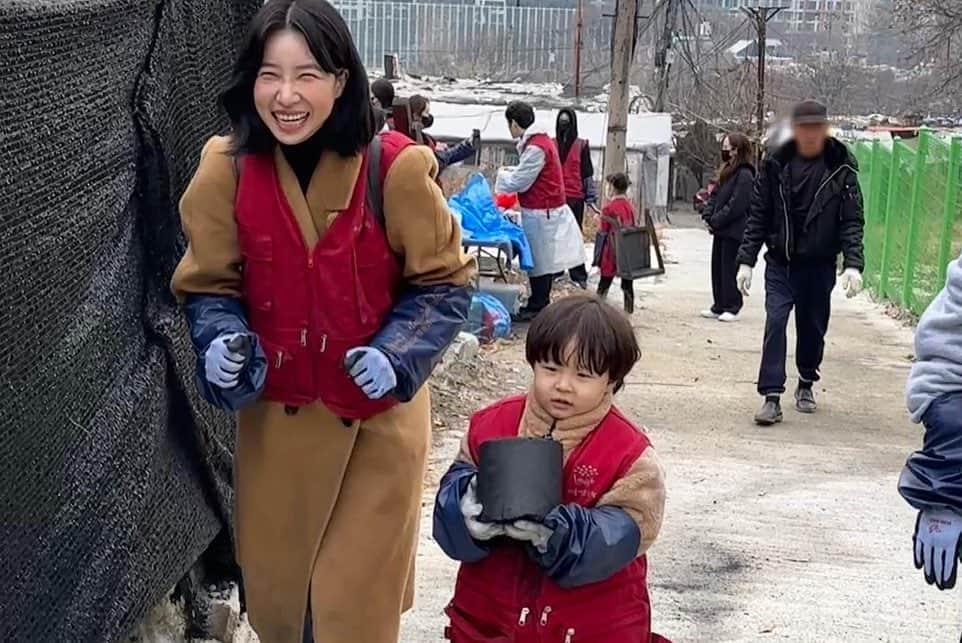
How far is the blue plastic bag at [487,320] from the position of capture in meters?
10.0

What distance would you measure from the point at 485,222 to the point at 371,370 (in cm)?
826

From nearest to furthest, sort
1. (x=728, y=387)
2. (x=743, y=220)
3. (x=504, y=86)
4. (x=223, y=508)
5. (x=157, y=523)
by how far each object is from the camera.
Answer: (x=157, y=523) < (x=223, y=508) < (x=728, y=387) < (x=743, y=220) < (x=504, y=86)

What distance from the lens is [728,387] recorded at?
9.12 m

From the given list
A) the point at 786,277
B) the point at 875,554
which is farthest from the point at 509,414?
the point at 786,277

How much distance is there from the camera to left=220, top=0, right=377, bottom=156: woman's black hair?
282cm

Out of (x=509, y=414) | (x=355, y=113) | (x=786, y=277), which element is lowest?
(x=786, y=277)

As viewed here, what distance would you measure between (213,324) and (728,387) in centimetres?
670

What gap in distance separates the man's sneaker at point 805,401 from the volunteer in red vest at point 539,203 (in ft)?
10.0

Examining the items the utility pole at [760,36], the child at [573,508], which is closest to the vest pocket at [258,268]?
the child at [573,508]

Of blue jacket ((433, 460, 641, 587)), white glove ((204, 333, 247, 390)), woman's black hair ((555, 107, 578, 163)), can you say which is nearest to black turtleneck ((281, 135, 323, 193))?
white glove ((204, 333, 247, 390))

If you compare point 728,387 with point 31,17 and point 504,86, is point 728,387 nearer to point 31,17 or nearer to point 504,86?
point 31,17

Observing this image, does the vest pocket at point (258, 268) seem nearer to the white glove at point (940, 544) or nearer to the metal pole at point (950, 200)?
the white glove at point (940, 544)

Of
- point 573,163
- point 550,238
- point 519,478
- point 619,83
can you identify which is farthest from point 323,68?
point 619,83

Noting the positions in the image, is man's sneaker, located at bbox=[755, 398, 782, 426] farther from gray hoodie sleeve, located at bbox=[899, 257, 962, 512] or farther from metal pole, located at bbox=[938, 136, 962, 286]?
gray hoodie sleeve, located at bbox=[899, 257, 962, 512]
